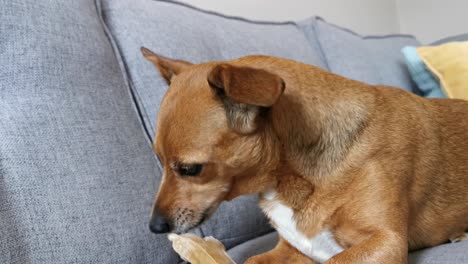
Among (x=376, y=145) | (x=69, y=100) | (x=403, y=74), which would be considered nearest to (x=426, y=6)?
(x=403, y=74)

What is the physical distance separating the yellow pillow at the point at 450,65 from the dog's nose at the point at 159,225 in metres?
1.55

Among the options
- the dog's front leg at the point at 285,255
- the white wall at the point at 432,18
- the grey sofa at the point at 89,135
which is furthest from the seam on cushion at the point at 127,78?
the white wall at the point at 432,18

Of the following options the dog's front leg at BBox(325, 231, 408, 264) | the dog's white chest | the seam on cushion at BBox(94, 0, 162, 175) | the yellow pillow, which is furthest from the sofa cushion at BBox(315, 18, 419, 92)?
the dog's front leg at BBox(325, 231, 408, 264)

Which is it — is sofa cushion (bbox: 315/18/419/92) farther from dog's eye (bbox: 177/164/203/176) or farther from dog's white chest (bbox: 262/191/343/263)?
dog's eye (bbox: 177/164/203/176)

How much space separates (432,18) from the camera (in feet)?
14.0

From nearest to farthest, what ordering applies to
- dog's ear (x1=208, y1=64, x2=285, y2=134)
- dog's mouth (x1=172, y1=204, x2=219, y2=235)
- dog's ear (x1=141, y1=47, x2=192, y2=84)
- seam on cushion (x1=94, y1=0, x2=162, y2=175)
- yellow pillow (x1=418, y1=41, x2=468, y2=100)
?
dog's ear (x1=208, y1=64, x2=285, y2=134) < dog's mouth (x1=172, y1=204, x2=219, y2=235) < dog's ear (x1=141, y1=47, x2=192, y2=84) < seam on cushion (x1=94, y1=0, x2=162, y2=175) < yellow pillow (x1=418, y1=41, x2=468, y2=100)

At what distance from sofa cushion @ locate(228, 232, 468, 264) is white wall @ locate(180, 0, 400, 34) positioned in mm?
1311

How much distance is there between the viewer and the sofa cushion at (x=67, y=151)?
3.67ft

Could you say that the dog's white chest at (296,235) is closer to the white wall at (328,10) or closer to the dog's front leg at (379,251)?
the dog's front leg at (379,251)

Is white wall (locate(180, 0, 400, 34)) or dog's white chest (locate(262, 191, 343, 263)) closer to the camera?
dog's white chest (locate(262, 191, 343, 263))

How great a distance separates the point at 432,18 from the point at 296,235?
3.65 m

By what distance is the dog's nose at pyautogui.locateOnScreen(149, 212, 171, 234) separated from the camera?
1.19 meters

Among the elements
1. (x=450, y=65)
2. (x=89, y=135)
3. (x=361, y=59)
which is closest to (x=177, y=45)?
(x=89, y=135)

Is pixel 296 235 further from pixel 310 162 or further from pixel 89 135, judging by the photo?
pixel 89 135
